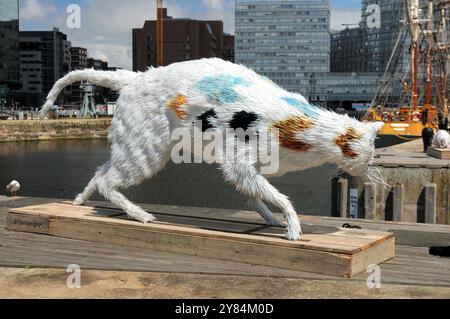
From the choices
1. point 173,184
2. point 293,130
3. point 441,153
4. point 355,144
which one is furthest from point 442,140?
point 293,130

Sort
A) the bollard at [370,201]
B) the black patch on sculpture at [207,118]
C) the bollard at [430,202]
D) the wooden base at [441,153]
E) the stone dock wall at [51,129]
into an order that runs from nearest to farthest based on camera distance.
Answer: the black patch on sculpture at [207,118] < the bollard at [430,202] < the bollard at [370,201] < the wooden base at [441,153] < the stone dock wall at [51,129]

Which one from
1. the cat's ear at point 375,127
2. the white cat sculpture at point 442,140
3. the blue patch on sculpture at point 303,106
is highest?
the blue patch on sculpture at point 303,106

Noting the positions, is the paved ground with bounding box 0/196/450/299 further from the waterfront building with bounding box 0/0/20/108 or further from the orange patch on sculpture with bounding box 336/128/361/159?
the waterfront building with bounding box 0/0/20/108

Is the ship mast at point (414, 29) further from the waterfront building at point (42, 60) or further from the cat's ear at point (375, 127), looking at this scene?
the waterfront building at point (42, 60)

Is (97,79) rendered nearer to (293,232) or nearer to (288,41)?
(293,232)

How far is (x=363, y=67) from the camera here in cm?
11031

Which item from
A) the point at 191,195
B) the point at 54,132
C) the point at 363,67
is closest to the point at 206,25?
the point at 363,67

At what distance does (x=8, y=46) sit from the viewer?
8100cm

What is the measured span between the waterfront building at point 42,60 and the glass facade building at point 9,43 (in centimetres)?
1906

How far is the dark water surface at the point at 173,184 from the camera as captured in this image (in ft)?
61.0

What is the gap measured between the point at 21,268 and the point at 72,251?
74 centimetres

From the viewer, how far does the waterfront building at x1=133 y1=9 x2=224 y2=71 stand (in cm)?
10900

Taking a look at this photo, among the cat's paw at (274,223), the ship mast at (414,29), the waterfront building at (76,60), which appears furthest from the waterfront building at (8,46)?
the cat's paw at (274,223)
